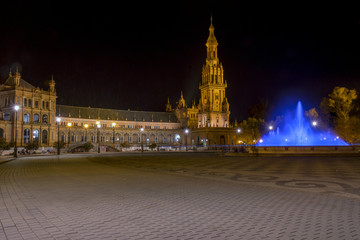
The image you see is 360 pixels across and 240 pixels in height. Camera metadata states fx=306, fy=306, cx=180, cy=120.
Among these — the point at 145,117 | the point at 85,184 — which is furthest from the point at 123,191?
the point at 145,117

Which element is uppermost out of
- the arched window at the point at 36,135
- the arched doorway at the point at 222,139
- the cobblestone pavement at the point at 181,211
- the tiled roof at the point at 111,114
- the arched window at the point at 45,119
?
the tiled roof at the point at 111,114

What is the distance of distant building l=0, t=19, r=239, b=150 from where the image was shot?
87.6 m

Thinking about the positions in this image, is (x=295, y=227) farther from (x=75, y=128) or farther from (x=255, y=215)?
(x=75, y=128)

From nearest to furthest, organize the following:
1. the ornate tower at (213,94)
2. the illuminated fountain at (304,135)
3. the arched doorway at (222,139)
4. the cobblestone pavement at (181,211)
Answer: the cobblestone pavement at (181,211)
the illuminated fountain at (304,135)
the arched doorway at (222,139)
the ornate tower at (213,94)

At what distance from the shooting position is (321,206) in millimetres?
10391

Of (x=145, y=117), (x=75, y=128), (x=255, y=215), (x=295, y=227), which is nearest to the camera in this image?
(x=295, y=227)

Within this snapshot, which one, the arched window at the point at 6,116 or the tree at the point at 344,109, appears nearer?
the tree at the point at 344,109

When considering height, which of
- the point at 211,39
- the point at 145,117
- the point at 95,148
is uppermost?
the point at 211,39

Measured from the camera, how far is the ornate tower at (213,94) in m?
127

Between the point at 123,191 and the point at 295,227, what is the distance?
8.20m

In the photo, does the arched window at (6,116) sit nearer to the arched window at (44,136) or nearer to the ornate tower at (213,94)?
the arched window at (44,136)

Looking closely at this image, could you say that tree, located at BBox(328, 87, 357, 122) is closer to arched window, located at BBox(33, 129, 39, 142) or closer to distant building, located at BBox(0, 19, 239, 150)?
distant building, located at BBox(0, 19, 239, 150)

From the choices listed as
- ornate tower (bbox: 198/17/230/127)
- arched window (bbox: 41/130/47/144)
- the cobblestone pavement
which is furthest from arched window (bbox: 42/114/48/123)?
the cobblestone pavement

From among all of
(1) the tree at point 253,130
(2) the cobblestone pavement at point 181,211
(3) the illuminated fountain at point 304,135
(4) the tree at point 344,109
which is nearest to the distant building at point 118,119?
(1) the tree at point 253,130
